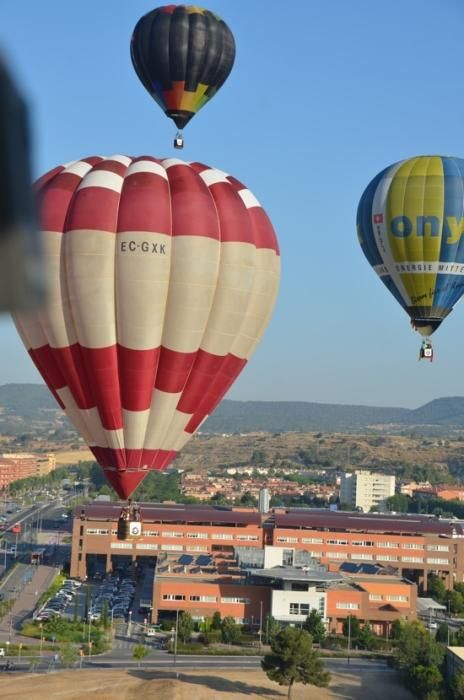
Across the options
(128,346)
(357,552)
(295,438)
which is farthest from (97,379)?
(295,438)

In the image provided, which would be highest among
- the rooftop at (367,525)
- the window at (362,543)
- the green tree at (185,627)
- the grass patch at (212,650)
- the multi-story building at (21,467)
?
the multi-story building at (21,467)

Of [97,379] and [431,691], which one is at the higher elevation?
[97,379]

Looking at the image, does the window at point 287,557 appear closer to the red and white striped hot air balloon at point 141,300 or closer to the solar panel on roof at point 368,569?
the solar panel on roof at point 368,569

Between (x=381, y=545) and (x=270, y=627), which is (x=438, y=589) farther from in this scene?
(x=270, y=627)

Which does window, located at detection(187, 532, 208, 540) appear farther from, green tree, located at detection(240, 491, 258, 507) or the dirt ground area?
green tree, located at detection(240, 491, 258, 507)

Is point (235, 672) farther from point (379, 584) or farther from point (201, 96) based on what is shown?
point (201, 96)

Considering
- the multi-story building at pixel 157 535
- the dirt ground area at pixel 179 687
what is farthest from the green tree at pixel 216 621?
the multi-story building at pixel 157 535
